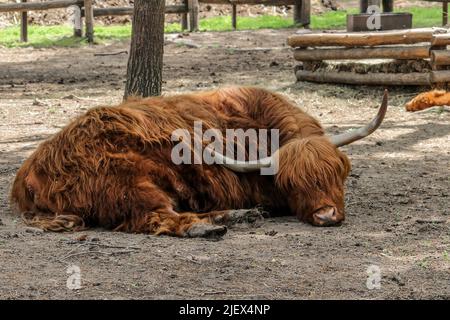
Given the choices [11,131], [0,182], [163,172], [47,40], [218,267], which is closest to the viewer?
[218,267]

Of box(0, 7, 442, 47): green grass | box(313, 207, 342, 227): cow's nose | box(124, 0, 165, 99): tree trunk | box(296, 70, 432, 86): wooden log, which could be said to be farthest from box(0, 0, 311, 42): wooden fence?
box(313, 207, 342, 227): cow's nose

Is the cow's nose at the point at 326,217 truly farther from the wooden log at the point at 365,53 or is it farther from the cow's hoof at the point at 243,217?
the wooden log at the point at 365,53

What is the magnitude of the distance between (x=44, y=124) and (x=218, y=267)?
635 cm

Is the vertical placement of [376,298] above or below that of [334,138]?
below

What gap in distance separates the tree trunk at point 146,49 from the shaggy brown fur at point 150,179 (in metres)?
3.49

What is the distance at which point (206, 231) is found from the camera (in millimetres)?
6355

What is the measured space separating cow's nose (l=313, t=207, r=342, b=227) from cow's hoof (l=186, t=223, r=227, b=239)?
73 cm

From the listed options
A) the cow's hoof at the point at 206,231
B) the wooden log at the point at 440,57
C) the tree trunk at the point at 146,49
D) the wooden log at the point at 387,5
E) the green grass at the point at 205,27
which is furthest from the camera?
the green grass at the point at 205,27

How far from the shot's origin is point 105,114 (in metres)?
6.92

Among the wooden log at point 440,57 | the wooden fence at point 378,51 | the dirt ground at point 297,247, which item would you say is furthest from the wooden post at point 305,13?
the dirt ground at point 297,247

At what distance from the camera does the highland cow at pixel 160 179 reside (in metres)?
6.57

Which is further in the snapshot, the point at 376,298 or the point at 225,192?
the point at 225,192

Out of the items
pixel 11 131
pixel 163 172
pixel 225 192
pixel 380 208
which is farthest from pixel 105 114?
pixel 11 131

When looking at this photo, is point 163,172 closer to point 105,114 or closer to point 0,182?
point 105,114
